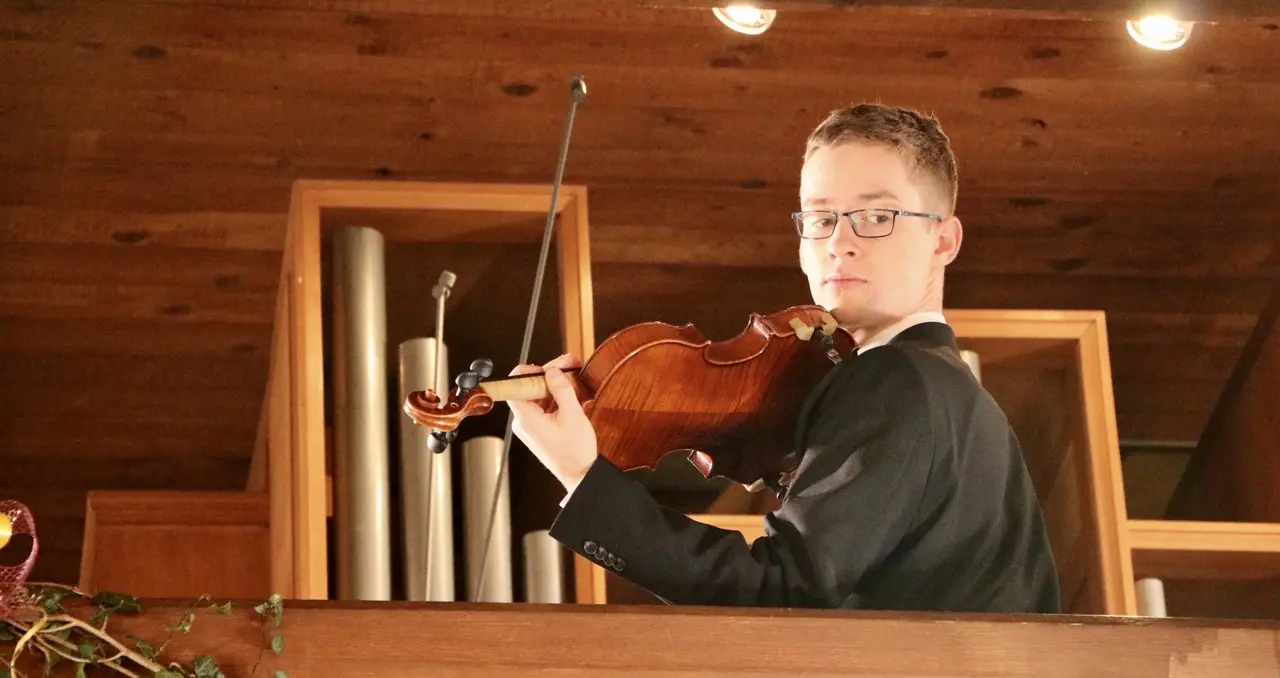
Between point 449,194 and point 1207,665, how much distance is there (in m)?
1.75

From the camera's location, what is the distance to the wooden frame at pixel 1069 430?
11.2 ft

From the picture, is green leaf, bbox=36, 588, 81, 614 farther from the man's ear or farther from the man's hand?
the man's ear

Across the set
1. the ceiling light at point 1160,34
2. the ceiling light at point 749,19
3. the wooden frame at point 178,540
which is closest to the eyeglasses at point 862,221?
the ceiling light at point 749,19

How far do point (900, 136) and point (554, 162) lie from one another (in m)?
1.60

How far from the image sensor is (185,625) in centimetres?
174

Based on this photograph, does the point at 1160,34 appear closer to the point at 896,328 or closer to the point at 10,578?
the point at 896,328

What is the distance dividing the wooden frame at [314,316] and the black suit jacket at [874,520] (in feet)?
3.93

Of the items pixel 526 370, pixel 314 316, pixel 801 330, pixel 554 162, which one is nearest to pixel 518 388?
pixel 526 370

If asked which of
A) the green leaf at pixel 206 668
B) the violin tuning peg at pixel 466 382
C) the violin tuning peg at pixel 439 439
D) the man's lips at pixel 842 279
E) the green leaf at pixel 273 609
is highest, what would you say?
the man's lips at pixel 842 279

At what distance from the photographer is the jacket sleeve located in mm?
1867

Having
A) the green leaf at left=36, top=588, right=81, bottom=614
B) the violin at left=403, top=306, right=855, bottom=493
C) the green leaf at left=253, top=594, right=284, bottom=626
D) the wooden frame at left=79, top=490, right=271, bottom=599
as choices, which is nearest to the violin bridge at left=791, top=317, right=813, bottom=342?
the violin at left=403, top=306, right=855, bottom=493

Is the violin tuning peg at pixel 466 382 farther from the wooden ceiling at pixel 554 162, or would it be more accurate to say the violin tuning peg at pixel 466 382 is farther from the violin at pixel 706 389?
the wooden ceiling at pixel 554 162

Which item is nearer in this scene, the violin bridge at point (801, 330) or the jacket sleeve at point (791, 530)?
the jacket sleeve at point (791, 530)

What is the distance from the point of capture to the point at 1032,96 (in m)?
3.72
